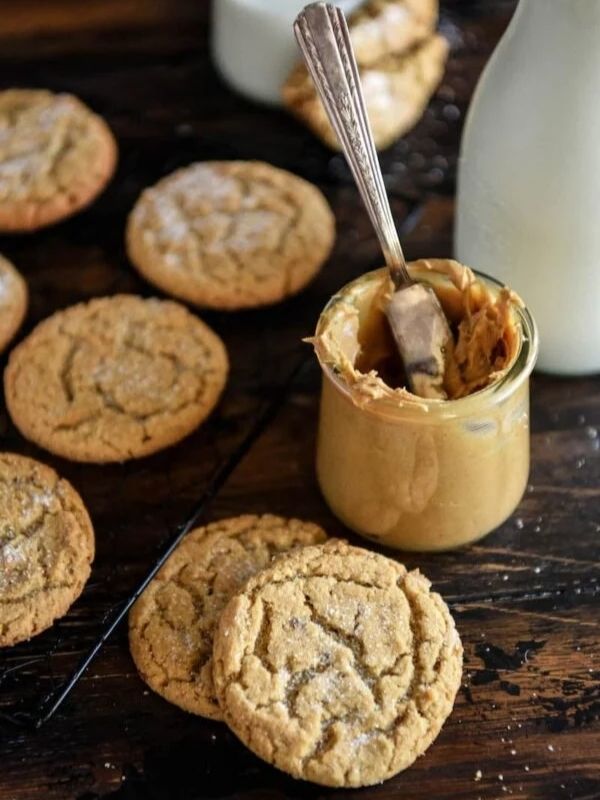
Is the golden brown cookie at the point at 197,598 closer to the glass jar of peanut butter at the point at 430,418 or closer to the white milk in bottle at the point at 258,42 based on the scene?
the glass jar of peanut butter at the point at 430,418

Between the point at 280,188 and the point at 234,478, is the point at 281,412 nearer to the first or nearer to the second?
the point at 234,478

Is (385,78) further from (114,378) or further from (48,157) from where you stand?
(114,378)

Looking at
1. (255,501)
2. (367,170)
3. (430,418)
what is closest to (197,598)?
(255,501)

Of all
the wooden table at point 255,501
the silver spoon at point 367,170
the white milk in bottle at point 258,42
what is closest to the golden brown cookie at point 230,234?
the wooden table at point 255,501

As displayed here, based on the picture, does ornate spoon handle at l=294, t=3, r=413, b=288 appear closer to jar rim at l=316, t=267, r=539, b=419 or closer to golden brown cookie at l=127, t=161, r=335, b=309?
jar rim at l=316, t=267, r=539, b=419

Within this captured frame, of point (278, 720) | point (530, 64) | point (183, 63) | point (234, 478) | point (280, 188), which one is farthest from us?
point (183, 63)

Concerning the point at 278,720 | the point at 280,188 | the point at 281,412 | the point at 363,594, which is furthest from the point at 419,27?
the point at 278,720

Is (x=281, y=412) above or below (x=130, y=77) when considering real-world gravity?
below
